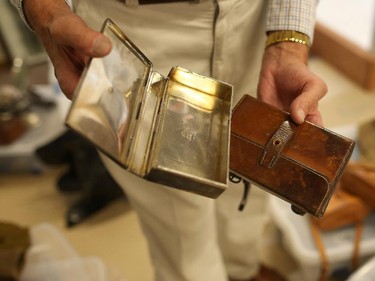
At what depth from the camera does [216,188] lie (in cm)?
45

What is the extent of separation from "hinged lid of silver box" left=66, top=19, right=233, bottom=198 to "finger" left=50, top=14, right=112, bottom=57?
15 millimetres

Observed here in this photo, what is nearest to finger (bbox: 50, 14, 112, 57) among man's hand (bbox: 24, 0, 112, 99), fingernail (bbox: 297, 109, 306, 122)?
man's hand (bbox: 24, 0, 112, 99)

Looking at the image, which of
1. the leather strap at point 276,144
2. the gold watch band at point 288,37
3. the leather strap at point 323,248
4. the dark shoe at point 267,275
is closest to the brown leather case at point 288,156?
the leather strap at point 276,144

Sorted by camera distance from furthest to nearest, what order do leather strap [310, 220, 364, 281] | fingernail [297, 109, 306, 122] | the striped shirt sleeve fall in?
1. leather strap [310, 220, 364, 281]
2. the striped shirt sleeve
3. fingernail [297, 109, 306, 122]

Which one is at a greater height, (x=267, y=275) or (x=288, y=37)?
(x=288, y=37)

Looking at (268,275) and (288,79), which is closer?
(288,79)

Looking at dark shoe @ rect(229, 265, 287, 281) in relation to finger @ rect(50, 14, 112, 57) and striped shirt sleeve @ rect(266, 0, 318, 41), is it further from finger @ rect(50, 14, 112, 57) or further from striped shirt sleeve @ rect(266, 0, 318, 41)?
finger @ rect(50, 14, 112, 57)

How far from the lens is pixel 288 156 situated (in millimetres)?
527

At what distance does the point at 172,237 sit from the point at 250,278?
363 mm

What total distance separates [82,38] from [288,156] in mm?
292

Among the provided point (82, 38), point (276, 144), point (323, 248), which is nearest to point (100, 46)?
point (82, 38)

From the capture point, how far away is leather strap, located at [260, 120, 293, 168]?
0.53m

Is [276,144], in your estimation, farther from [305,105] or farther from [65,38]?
[65,38]

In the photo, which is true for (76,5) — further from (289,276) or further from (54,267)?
(289,276)
